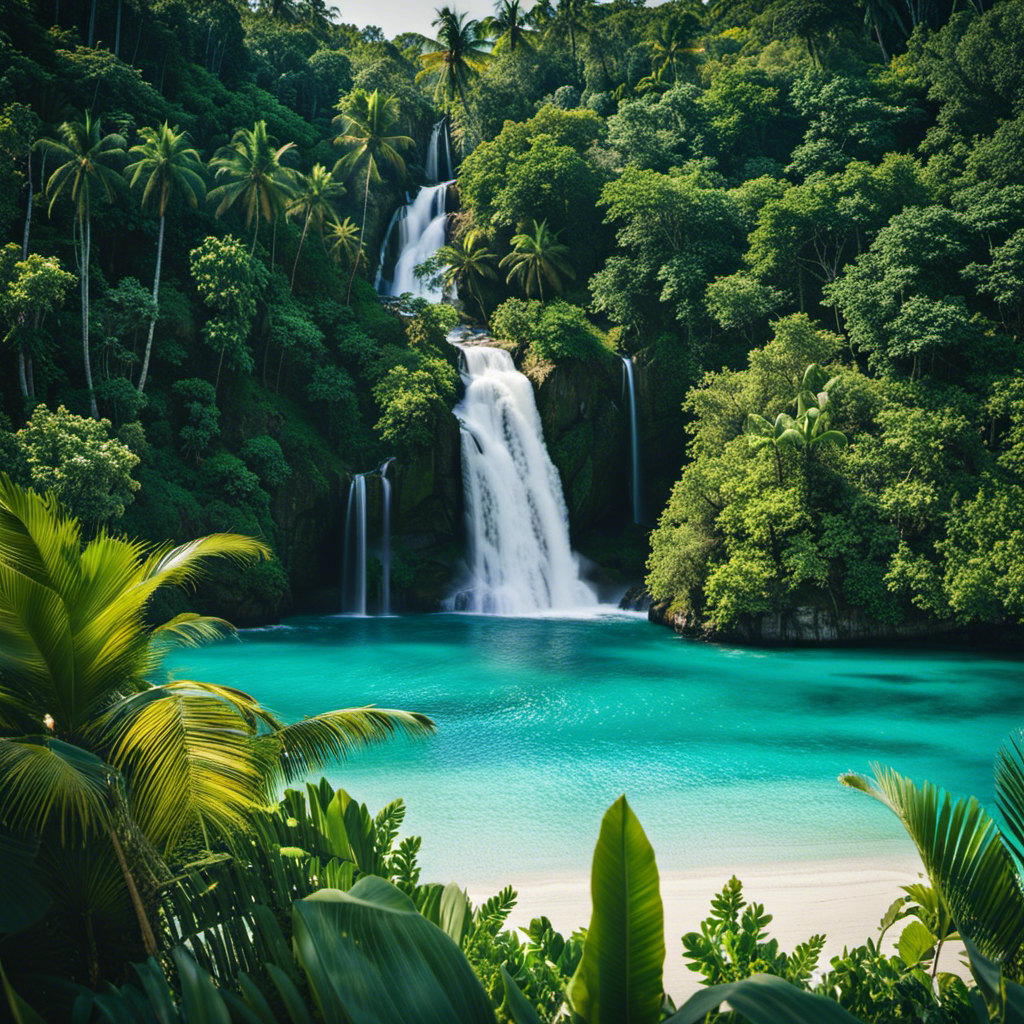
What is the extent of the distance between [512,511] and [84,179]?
53.6 feet

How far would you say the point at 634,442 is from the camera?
28859mm

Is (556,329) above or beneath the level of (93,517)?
above

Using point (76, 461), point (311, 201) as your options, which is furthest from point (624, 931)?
point (311, 201)

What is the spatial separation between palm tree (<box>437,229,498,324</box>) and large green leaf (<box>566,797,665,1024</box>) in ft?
106

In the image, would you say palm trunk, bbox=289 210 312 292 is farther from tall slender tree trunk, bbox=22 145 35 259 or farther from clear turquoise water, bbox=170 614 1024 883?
clear turquoise water, bbox=170 614 1024 883

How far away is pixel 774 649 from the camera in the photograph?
20.0 metres

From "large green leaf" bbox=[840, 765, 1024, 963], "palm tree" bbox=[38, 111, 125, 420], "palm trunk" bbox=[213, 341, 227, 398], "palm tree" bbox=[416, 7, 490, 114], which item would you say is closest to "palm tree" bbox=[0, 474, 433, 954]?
"large green leaf" bbox=[840, 765, 1024, 963]

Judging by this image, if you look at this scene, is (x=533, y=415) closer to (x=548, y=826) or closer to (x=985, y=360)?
(x=985, y=360)

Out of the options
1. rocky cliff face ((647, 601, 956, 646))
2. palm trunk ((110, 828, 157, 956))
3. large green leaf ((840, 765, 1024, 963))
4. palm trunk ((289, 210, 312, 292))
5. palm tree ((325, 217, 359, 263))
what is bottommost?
rocky cliff face ((647, 601, 956, 646))

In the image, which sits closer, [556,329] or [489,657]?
[489,657]

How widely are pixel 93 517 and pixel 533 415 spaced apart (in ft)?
50.3

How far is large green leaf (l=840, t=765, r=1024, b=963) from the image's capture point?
3133 mm

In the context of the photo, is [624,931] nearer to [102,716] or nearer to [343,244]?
[102,716]

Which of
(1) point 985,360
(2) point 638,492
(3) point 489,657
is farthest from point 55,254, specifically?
(1) point 985,360
